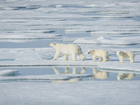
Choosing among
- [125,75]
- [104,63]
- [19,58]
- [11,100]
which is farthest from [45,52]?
[11,100]

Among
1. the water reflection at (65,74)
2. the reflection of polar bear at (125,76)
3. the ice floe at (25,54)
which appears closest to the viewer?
the water reflection at (65,74)

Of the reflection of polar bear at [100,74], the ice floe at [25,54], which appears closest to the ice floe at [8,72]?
the ice floe at [25,54]

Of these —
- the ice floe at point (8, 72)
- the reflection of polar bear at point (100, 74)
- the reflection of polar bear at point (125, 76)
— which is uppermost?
the ice floe at point (8, 72)

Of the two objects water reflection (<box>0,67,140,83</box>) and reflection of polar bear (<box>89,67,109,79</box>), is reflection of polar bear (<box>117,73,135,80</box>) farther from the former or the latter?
reflection of polar bear (<box>89,67,109,79</box>)

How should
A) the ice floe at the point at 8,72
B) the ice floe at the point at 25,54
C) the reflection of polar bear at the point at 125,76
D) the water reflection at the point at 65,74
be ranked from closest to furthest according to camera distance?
1. the water reflection at the point at 65,74
2. the reflection of polar bear at the point at 125,76
3. the ice floe at the point at 8,72
4. the ice floe at the point at 25,54

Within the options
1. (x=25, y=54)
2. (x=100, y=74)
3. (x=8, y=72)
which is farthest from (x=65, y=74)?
(x=25, y=54)

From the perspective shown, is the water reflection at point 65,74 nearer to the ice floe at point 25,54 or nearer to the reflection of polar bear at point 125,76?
the reflection of polar bear at point 125,76

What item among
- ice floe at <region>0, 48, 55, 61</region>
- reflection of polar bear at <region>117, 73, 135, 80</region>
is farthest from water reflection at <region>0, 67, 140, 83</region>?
ice floe at <region>0, 48, 55, 61</region>

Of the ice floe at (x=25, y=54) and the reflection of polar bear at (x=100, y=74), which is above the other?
the ice floe at (x=25, y=54)

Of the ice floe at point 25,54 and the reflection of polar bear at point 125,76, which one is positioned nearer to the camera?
the reflection of polar bear at point 125,76

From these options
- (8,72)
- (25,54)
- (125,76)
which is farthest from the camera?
(25,54)

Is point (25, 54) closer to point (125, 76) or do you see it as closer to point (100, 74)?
point (100, 74)

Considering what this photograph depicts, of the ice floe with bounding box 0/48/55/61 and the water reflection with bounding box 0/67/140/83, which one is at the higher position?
the ice floe with bounding box 0/48/55/61

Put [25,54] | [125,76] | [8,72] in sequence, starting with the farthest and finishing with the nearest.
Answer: [25,54] → [8,72] → [125,76]
